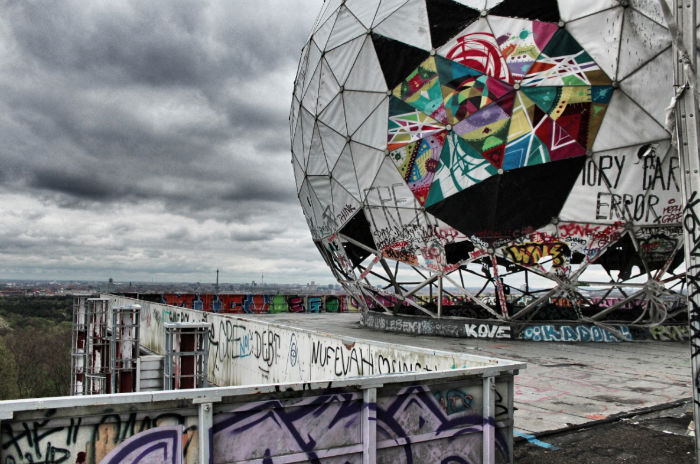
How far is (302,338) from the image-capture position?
35.9ft

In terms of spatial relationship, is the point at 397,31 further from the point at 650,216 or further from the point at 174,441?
the point at 174,441

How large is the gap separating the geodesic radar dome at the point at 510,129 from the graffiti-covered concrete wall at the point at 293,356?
23.6 ft

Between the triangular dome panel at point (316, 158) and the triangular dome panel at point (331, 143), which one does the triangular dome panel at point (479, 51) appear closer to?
the triangular dome panel at point (331, 143)

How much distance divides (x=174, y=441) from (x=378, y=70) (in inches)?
637

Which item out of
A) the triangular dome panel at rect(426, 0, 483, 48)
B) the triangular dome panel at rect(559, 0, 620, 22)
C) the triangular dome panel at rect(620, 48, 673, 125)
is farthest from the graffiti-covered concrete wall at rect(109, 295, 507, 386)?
the triangular dome panel at rect(559, 0, 620, 22)

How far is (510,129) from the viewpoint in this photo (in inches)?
641

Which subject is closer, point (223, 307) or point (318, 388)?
point (318, 388)

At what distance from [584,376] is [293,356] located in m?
6.29

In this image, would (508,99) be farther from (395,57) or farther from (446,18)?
(395,57)

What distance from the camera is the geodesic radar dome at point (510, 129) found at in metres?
15.5

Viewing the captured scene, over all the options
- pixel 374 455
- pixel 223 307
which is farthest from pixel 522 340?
pixel 223 307

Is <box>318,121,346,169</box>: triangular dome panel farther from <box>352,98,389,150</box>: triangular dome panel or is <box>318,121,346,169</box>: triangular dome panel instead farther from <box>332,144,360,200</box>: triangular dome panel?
<box>352,98,389,150</box>: triangular dome panel

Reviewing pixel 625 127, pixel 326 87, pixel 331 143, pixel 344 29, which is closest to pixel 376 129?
pixel 331 143

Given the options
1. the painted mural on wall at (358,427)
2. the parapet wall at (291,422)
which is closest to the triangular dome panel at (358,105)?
the parapet wall at (291,422)
